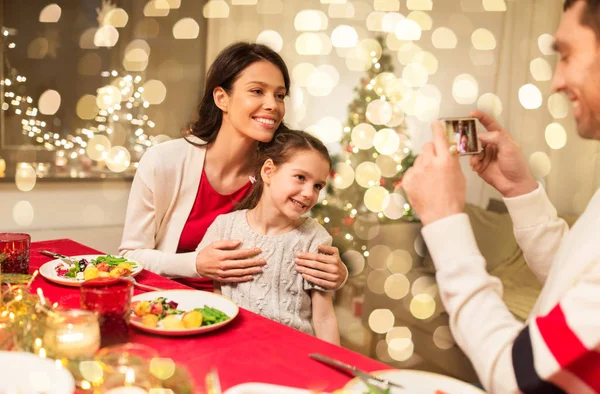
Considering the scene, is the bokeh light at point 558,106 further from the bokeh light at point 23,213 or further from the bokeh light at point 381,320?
the bokeh light at point 23,213

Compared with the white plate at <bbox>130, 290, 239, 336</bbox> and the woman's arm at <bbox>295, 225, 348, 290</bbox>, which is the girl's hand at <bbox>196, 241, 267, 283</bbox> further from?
the white plate at <bbox>130, 290, 239, 336</bbox>

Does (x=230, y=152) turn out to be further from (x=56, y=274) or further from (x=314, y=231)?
(x=56, y=274)

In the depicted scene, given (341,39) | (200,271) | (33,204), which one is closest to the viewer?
(200,271)

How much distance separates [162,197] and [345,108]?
2.15 metres

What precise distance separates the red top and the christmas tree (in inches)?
57.5

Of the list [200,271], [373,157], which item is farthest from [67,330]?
[373,157]

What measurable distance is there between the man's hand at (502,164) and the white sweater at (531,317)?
322 mm

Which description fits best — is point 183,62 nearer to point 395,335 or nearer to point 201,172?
point 201,172

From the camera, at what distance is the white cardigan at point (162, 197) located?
1846 millimetres

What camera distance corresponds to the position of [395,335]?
9.94 ft

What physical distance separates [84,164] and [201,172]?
4.76 feet

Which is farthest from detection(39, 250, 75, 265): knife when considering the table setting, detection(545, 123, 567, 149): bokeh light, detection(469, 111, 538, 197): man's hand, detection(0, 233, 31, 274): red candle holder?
detection(545, 123, 567, 149): bokeh light

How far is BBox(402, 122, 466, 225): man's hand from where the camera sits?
0.92 m

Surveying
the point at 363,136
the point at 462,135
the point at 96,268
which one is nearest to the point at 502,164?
the point at 462,135
